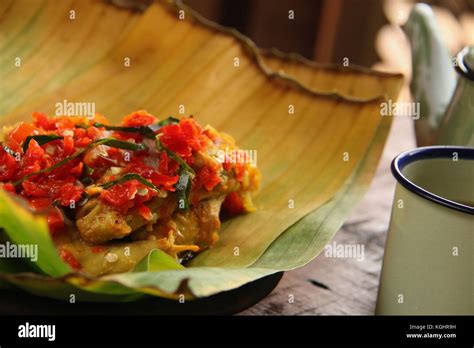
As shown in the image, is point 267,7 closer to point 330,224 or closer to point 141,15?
point 141,15

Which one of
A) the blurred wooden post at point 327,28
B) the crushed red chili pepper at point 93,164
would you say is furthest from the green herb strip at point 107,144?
the blurred wooden post at point 327,28

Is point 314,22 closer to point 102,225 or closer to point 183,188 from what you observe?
point 183,188

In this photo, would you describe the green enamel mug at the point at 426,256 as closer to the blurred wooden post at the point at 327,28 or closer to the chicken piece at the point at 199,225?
the chicken piece at the point at 199,225

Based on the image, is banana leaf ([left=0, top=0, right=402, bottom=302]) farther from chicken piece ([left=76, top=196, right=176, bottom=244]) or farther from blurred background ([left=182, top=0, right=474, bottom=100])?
blurred background ([left=182, top=0, right=474, bottom=100])

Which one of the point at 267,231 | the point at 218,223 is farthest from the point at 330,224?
the point at 218,223

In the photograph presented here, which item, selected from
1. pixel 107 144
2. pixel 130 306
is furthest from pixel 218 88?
pixel 130 306
